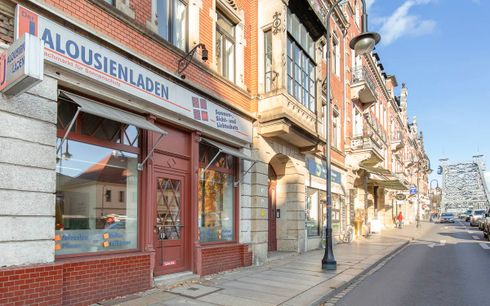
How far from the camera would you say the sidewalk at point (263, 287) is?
23.6ft

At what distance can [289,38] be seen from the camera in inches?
524

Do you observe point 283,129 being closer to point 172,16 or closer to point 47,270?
point 172,16

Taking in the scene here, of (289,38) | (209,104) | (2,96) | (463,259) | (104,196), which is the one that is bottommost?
(463,259)

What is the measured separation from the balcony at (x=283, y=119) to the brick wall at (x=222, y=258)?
3.64 m

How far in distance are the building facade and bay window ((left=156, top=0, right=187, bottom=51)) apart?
4cm

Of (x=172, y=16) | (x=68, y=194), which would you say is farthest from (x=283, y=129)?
(x=68, y=194)

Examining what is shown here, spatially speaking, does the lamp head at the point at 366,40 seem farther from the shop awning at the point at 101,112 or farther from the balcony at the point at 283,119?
the shop awning at the point at 101,112

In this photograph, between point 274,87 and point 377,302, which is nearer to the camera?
point 377,302

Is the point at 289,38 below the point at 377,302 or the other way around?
the other way around

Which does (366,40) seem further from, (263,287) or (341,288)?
(263,287)

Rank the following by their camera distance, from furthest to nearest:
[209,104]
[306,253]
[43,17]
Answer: [306,253]
[209,104]
[43,17]

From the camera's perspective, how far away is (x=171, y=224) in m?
9.05

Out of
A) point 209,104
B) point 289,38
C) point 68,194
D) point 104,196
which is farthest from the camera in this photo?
point 289,38

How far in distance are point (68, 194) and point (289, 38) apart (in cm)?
926
